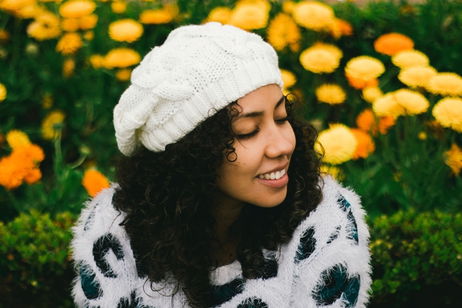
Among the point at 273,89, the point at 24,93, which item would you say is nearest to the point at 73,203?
the point at 24,93

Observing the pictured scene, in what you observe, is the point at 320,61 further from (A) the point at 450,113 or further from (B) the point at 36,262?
(B) the point at 36,262

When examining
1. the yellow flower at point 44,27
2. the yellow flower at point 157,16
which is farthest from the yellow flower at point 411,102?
the yellow flower at point 44,27

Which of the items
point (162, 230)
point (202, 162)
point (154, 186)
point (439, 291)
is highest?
point (202, 162)

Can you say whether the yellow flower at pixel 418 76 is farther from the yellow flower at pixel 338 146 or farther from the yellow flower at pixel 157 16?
the yellow flower at pixel 157 16

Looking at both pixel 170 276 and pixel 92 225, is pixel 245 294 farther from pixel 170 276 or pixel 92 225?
pixel 92 225

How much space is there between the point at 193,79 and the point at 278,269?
23.5 inches

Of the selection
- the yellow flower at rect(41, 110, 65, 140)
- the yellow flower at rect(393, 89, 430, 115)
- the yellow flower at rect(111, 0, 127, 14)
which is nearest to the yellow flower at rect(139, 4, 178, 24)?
the yellow flower at rect(111, 0, 127, 14)

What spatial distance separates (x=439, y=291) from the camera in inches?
94.8

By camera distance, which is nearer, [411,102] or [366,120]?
[411,102]

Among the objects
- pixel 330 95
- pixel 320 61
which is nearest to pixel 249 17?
pixel 320 61

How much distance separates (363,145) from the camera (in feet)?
8.72

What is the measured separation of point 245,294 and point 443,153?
3.74 ft

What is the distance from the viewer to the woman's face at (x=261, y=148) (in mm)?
1646

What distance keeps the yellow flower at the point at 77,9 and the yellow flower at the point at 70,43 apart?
143 mm
